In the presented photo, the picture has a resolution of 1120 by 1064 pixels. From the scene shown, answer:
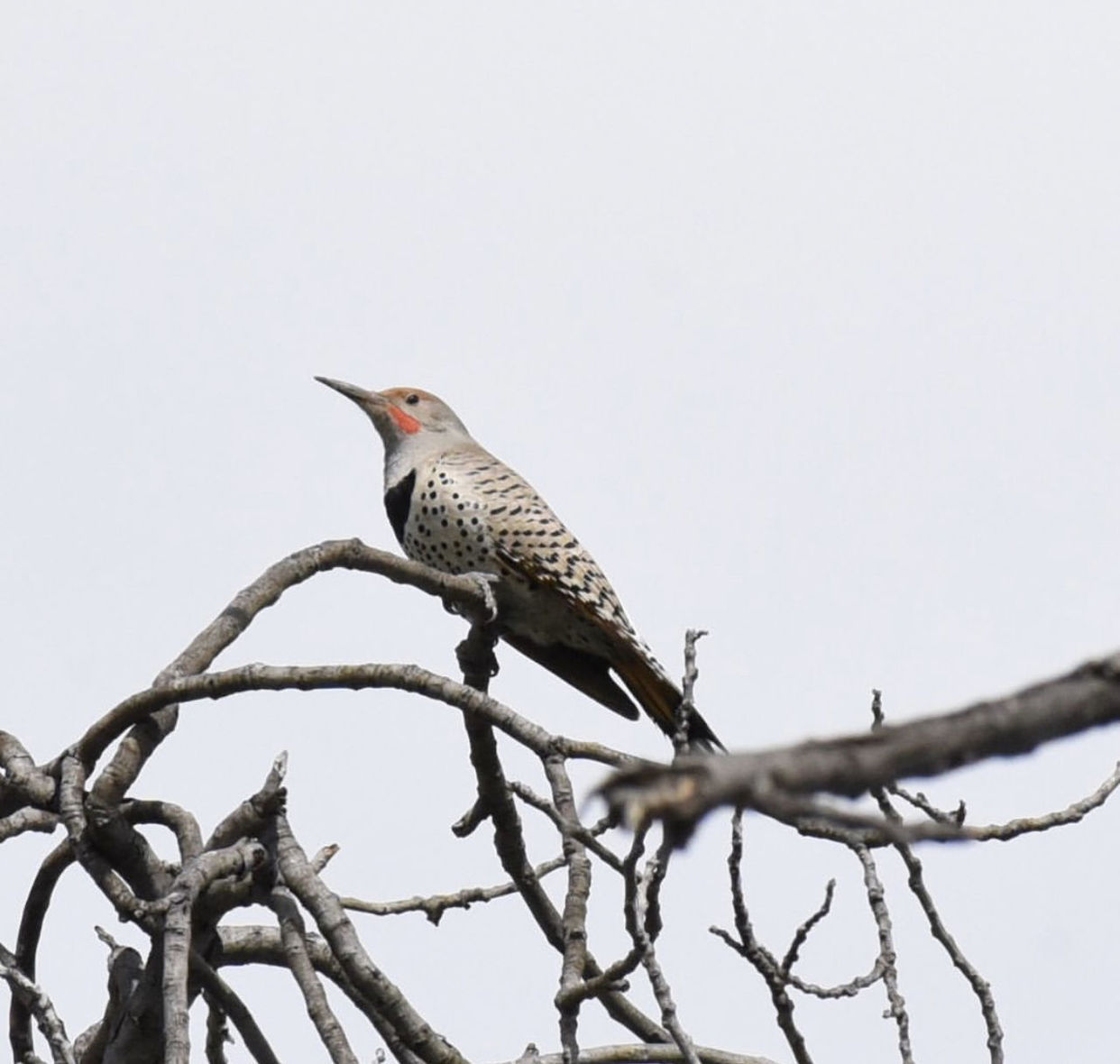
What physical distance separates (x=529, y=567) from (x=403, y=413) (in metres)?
1.56

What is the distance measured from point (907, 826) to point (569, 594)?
5.52 metres

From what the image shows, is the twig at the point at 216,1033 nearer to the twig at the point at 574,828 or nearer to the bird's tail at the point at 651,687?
the twig at the point at 574,828

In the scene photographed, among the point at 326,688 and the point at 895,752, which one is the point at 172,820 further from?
Result: the point at 895,752

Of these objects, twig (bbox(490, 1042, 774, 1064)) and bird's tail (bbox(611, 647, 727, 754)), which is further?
bird's tail (bbox(611, 647, 727, 754))

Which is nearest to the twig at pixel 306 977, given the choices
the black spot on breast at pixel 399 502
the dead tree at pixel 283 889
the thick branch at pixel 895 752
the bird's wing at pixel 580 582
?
the dead tree at pixel 283 889

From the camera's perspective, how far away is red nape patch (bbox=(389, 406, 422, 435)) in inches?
309

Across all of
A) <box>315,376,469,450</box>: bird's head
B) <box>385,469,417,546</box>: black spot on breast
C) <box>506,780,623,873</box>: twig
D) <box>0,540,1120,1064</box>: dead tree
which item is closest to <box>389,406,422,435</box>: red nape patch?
<box>315,376,469,450</box>: bird's head

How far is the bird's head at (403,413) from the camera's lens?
7.84 meters

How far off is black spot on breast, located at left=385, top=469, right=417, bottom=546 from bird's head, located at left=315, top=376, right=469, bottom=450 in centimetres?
44

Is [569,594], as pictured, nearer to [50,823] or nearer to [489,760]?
[489,760]

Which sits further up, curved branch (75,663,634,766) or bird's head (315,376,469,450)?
bird's head (315,376,469,450)

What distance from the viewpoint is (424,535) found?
7008 millimetres

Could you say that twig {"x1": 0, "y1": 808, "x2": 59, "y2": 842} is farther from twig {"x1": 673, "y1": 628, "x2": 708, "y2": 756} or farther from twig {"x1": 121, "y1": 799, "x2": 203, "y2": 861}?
twig {"x1": 673, "y1": 628, "x2": 708, "y2": 756}

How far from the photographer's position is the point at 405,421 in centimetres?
787
